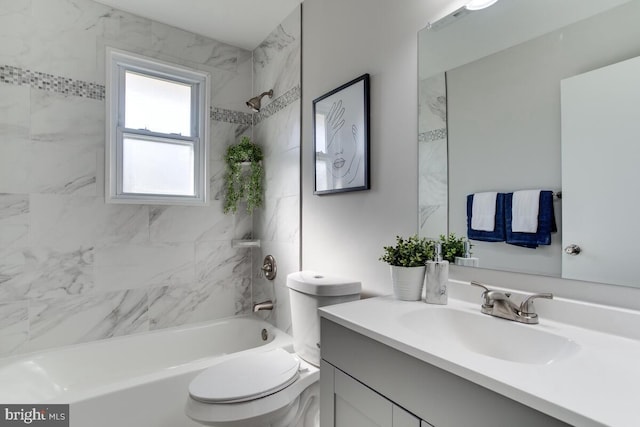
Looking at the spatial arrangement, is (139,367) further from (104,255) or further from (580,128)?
(580,128)

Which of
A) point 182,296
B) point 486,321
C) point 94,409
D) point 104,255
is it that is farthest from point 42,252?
point 486,321

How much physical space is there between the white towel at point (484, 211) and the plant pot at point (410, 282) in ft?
0.82

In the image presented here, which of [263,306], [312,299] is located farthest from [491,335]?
[263,306]

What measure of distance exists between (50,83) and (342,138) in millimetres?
1811

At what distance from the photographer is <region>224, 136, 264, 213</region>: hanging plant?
8.31 feet

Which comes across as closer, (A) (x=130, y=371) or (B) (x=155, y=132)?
(A) (x=130, y=371)

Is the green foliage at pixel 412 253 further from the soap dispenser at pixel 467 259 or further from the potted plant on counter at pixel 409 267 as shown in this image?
the soap dispenser at pixel 467 259

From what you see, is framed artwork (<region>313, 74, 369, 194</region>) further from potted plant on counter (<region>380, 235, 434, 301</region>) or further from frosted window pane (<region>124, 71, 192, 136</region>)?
frosted window pane (<region>124, 71, 192, 136</region>)

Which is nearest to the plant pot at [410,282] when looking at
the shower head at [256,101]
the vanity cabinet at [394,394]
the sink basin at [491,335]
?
the sink basin at [491,335]

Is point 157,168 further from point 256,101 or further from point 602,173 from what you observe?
point 602,173

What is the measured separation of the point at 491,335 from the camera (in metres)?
1.00

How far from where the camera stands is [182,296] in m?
2.42

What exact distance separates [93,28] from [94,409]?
221 cm

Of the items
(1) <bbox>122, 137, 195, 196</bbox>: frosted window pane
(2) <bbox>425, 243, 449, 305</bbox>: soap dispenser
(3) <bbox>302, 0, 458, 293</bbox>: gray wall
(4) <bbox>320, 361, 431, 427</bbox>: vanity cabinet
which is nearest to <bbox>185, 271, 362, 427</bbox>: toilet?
(3) <bbox>302, 0, 458, 293</bbox>: gray wall
